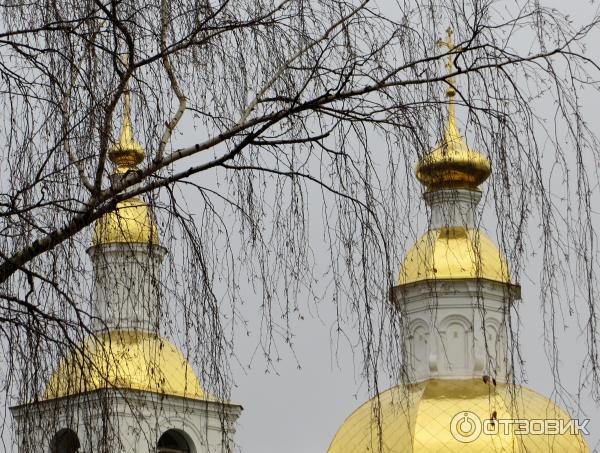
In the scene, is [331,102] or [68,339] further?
[331,102]

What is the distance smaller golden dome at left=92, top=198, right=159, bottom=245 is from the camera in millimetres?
5828

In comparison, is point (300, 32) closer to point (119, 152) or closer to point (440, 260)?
point (119, 152)

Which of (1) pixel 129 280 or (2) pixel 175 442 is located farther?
(2) pixel 175 442

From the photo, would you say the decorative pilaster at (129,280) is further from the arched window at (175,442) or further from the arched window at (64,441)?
the arched window at (175,442)

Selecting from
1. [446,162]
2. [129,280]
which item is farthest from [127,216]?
[446,162]

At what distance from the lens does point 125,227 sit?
237 inches

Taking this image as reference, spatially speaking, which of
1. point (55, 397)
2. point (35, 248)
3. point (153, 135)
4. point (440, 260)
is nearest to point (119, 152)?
point (153, 135)

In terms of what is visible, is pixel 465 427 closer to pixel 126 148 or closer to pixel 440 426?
pixel 440 426

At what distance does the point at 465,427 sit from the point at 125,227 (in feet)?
66.1

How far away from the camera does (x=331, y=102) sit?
607 centimetres

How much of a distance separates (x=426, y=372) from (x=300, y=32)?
870 inches

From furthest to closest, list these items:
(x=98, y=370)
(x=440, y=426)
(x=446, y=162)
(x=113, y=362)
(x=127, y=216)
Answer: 1. (x=440, y=426)
2. (x=446, y=162)
3. (x=127, y=216)
4. (x=113, y=362)
5. (x=98, y=370)

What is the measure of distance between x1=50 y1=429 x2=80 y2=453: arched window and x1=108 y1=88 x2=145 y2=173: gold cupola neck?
40.3 inches

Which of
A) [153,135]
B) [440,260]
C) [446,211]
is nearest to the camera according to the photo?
[153,135]
